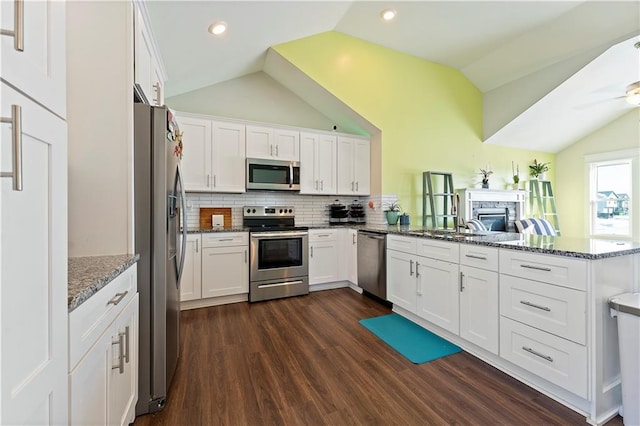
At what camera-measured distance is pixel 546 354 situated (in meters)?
1.76

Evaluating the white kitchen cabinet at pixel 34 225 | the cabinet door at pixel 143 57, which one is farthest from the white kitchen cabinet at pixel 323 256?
the white kitchen cabinet at pixel 34 225

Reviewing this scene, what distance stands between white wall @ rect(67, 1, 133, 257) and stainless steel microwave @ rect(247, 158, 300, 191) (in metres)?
2.16

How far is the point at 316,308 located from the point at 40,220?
2.90 meters

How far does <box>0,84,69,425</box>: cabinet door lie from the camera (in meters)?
0.55

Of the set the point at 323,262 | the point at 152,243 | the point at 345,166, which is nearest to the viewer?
the point at 152,243

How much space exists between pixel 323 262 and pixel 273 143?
1.79m

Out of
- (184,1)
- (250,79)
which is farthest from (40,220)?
(250,79)

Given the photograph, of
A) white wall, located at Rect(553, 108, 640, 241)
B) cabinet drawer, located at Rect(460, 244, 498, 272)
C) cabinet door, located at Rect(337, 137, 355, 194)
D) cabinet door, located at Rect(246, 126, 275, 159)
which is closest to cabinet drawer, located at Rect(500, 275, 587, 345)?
cabinet drawer, located at Rect(460, 244, 498, 272)

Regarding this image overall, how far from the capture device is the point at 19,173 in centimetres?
56

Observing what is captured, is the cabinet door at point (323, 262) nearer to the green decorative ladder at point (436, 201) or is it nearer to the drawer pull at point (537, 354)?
the green decorative ladder at point (436, 201)

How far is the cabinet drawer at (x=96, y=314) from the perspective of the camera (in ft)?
2.87

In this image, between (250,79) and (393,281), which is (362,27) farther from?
(393,281)

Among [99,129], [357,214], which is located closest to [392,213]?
[357,214]

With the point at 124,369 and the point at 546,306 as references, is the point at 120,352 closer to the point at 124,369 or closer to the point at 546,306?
the point at 124,369
